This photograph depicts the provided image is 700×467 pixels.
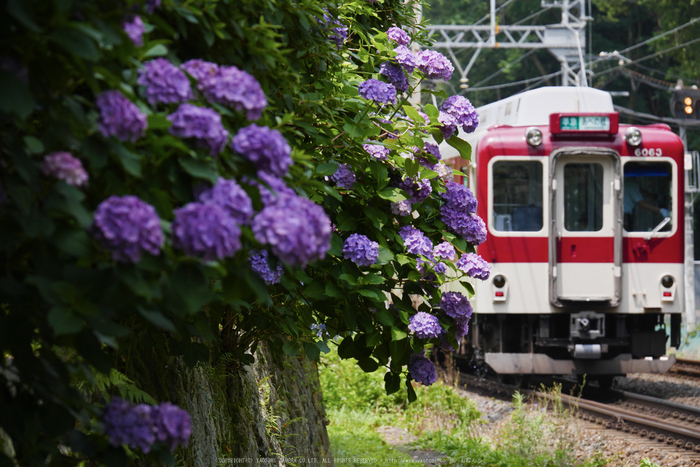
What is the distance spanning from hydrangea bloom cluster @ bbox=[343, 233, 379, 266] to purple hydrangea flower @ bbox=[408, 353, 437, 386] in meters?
0.69

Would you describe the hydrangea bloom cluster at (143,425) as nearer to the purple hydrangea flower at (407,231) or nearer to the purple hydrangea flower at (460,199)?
the purple hydrangea flower at (407,231)

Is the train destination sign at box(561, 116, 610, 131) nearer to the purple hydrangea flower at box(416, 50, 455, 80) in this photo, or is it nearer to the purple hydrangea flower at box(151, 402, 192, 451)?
the purple hydrangea flower at box(416, 50, 455, 80)

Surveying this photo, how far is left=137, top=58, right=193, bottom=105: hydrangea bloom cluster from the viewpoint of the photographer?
1867 millimetres

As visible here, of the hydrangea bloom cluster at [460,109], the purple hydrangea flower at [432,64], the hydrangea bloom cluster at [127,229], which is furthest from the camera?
the purple hydrangea flower at [432,64]

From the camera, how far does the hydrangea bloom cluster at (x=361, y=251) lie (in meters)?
3.10

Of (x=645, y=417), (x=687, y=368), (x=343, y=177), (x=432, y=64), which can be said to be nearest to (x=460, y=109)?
(x=432, y=64)

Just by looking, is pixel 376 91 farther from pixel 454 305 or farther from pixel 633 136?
pixel 633 136

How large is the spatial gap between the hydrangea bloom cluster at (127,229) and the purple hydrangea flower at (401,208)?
182 cm

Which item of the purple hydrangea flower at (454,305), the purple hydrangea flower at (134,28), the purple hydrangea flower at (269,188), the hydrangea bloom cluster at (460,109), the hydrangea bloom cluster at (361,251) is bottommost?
the purple hydrangea flower at (454,305)

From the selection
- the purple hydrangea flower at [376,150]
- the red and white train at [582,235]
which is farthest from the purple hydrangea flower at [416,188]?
the red and white train at [582,235]

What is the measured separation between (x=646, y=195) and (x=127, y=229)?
31.8 feet

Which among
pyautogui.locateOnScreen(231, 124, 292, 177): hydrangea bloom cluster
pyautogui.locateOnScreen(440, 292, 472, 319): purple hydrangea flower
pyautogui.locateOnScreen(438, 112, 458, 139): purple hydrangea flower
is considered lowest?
pyautogui.locateOnScreen(440, 292, 472, 319): purple hydrangea flower

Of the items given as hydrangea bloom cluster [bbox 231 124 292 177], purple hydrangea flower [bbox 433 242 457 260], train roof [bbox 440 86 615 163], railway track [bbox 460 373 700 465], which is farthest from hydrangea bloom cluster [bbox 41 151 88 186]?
train roof [bbox 440 86 615 163]

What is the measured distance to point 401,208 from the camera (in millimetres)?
3393
